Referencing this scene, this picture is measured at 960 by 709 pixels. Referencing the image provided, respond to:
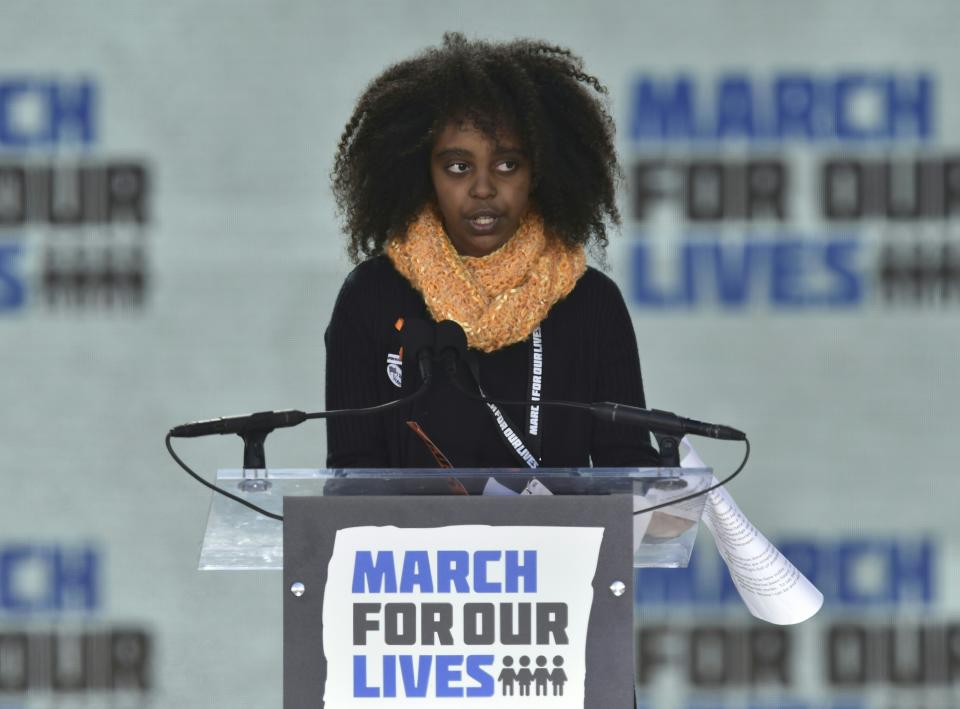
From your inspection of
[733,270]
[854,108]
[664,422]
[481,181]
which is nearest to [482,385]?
[481,181]

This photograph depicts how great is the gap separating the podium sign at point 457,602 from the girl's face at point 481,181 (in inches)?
33.6

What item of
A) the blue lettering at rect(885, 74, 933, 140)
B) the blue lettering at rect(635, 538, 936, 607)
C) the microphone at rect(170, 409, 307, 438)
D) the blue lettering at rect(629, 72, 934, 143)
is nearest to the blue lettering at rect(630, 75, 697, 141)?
the blue lettering at rect(629, 72, 934, 143)

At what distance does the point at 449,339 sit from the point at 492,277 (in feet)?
1.82

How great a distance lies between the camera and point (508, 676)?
1769 mm

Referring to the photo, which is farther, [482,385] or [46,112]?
[46,112]

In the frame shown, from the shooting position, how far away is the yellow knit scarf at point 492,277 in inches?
98.5

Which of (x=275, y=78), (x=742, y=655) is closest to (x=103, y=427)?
(x=275, y=78)

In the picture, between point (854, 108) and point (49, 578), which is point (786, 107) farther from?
point (49, 578)

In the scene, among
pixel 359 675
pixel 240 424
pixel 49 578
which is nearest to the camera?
pixel 359 675

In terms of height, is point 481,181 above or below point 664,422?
above

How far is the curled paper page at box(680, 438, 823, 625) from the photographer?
2.08 meters

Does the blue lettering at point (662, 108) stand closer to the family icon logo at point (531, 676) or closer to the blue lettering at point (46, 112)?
the blue lettering at point (46, 112)

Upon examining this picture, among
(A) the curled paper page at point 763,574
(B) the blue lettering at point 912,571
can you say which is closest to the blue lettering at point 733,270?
(B) the blue lettering at point 912,571

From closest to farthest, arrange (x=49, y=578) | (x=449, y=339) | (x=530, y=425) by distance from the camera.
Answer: (x=449, y=339) → (x=530, y=425) → (x=49, y=578)
